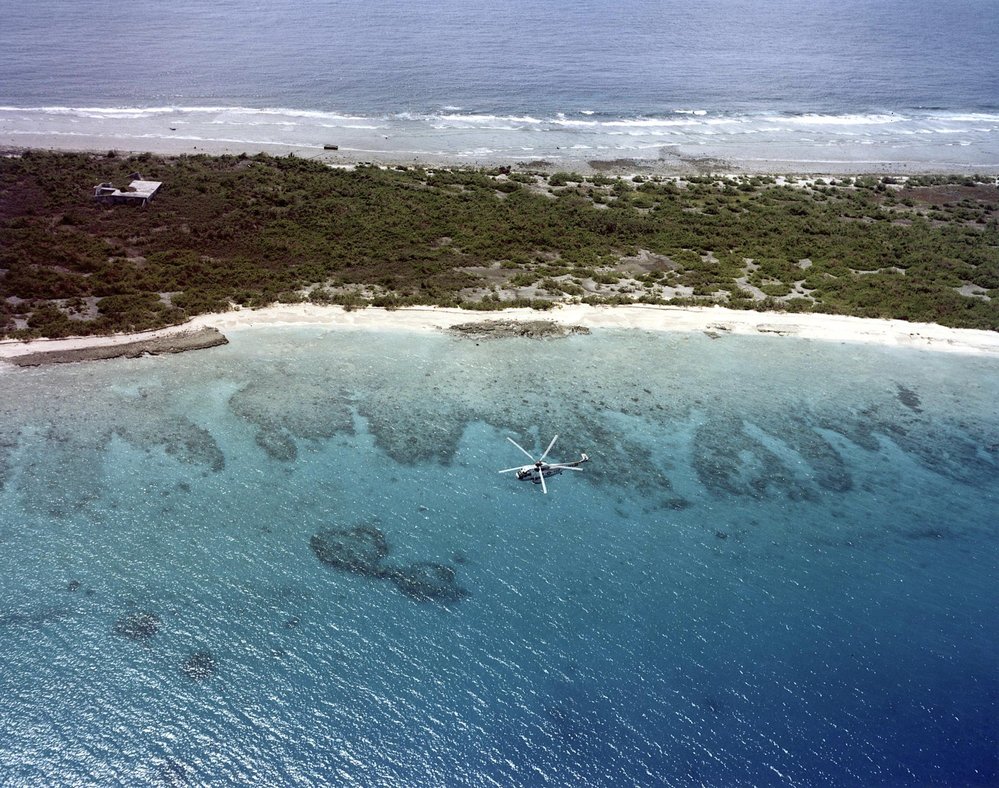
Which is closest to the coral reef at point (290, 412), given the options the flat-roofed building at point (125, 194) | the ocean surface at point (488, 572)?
the ocean surface at point (488, 572)

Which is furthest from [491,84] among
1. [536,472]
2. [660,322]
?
[536,472]

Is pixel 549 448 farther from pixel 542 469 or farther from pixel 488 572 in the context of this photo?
pixel 488 572

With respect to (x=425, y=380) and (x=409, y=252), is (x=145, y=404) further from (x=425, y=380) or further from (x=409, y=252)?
(x=409, y=252)

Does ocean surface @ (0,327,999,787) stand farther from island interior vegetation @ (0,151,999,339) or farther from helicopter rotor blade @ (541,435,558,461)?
island interior vegetation @ (0,151,999,339)

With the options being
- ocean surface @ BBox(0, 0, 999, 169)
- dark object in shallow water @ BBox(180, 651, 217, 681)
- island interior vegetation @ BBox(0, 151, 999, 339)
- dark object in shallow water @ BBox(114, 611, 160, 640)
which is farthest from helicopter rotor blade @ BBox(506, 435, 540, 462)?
ocean surface @ BBox(0, 0, 999, 169)

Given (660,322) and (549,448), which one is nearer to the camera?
(549,448)

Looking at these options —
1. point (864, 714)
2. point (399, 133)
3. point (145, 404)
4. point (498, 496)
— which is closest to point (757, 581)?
point (864, 714)
